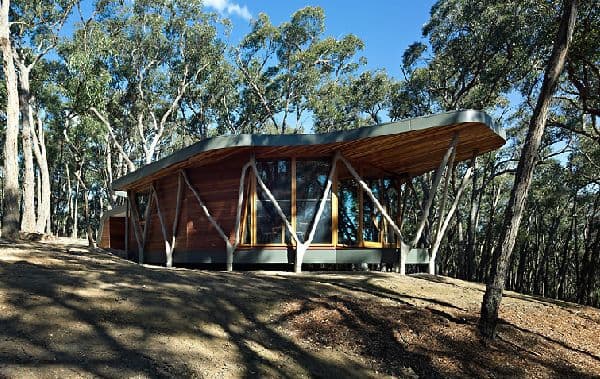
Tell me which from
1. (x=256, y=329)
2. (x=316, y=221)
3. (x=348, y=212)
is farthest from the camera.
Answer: (x=348, y=212)

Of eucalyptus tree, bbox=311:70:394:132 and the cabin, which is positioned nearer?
the cabin

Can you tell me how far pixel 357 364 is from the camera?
5.16 m

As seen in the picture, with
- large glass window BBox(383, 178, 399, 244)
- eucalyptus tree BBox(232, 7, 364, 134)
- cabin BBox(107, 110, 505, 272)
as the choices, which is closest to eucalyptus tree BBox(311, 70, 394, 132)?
eucalyptus tree BBox(232, 7, 364, 134)

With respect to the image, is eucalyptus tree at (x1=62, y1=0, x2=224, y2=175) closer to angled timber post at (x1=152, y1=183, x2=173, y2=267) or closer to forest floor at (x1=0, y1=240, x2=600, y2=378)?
angled timber post at (x1=152, y1=183, x2=173, y2=267)

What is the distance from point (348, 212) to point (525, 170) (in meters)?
5.66

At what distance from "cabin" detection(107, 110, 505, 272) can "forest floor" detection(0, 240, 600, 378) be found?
207 centimetres

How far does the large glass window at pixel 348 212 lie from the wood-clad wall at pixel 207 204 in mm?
2506

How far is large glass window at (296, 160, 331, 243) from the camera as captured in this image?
10.4 meters

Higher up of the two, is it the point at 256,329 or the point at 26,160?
the point at 26,160

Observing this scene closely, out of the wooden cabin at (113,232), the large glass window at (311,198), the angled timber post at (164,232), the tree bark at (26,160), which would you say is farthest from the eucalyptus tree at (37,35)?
the large glass window at (311,198)

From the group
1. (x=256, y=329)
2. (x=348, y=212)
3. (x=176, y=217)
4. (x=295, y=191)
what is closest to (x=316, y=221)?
(x=295, y=191)

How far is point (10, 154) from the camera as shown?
1180 centimetres

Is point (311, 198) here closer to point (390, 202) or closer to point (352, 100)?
point (390, 202)

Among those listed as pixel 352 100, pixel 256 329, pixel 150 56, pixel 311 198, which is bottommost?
pixel 256 329
